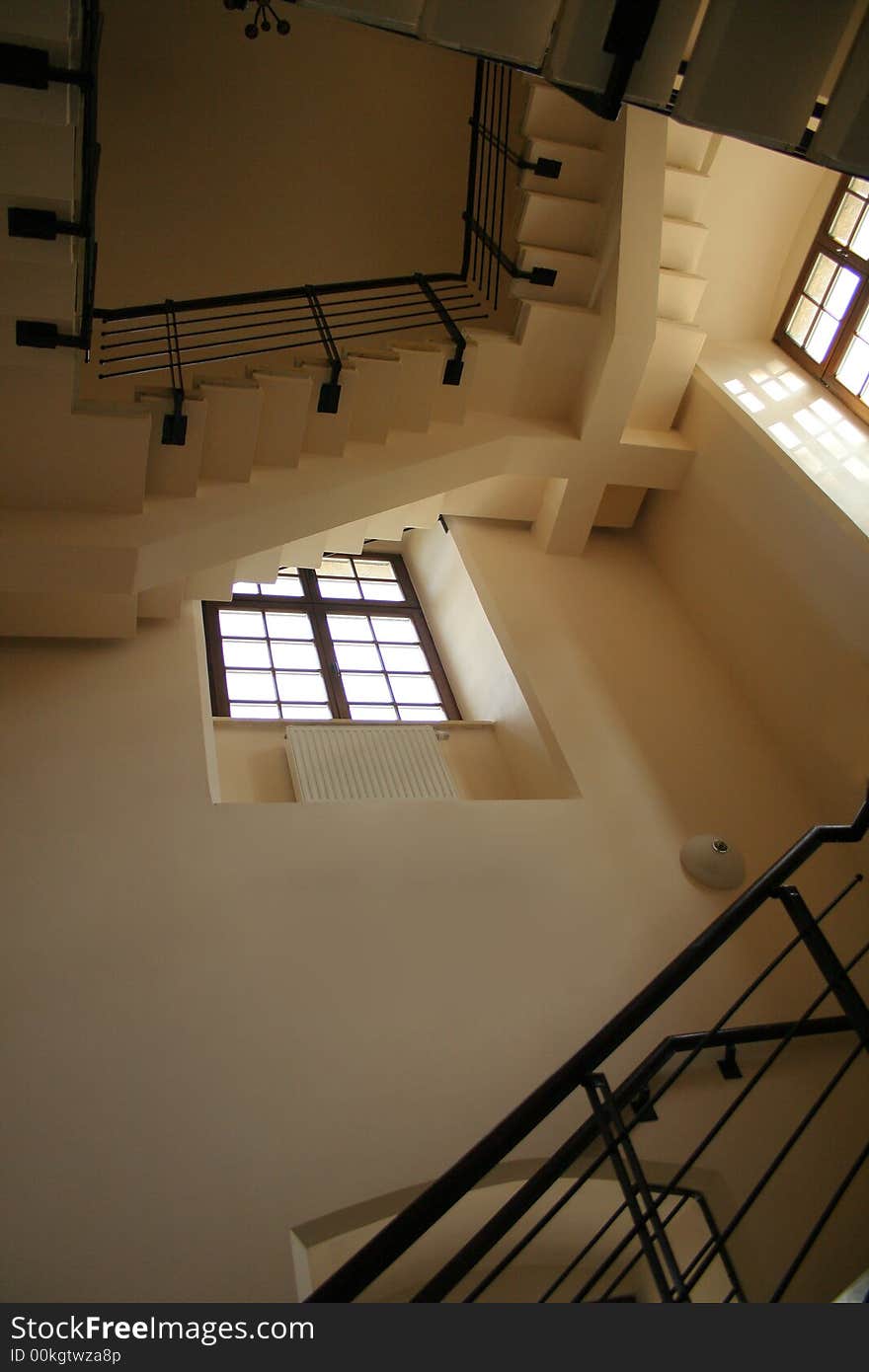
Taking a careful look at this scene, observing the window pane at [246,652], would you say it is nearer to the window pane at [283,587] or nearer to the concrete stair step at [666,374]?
the window pane at [283,587]

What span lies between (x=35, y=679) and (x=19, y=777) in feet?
2.37

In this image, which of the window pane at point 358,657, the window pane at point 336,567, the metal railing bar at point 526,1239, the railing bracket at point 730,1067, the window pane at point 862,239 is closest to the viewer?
the metal railing bar at point 526,1239

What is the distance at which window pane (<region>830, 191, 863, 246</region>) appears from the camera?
21.8 feet

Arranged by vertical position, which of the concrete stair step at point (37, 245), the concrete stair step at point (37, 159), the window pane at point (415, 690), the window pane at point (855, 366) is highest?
the concrete stair step at point (37, 159)

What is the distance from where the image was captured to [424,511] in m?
7.19

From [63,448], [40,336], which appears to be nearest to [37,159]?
[40,336]

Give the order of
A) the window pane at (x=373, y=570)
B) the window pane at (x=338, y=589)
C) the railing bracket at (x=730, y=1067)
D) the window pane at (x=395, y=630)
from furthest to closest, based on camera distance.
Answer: the window pane at (x=373, y=570)
the window pane at (x=338, y=589)
the window pane at (x=395, y=630)
the railing bracket at (x=730, y=1067)

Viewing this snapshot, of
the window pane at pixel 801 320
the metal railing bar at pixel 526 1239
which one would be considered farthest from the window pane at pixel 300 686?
the metal railing bar at pixel 526 1239

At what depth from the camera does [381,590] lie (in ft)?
26.3

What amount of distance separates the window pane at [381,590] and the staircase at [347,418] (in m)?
0.96

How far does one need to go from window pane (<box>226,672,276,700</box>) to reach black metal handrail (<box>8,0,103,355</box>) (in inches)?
109

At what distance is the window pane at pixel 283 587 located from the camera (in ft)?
24.4

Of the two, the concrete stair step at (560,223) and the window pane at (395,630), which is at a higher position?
the concrete stair step at (560,223)

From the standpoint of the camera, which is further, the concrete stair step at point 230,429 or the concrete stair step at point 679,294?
the concrete stair step at point 679,294
